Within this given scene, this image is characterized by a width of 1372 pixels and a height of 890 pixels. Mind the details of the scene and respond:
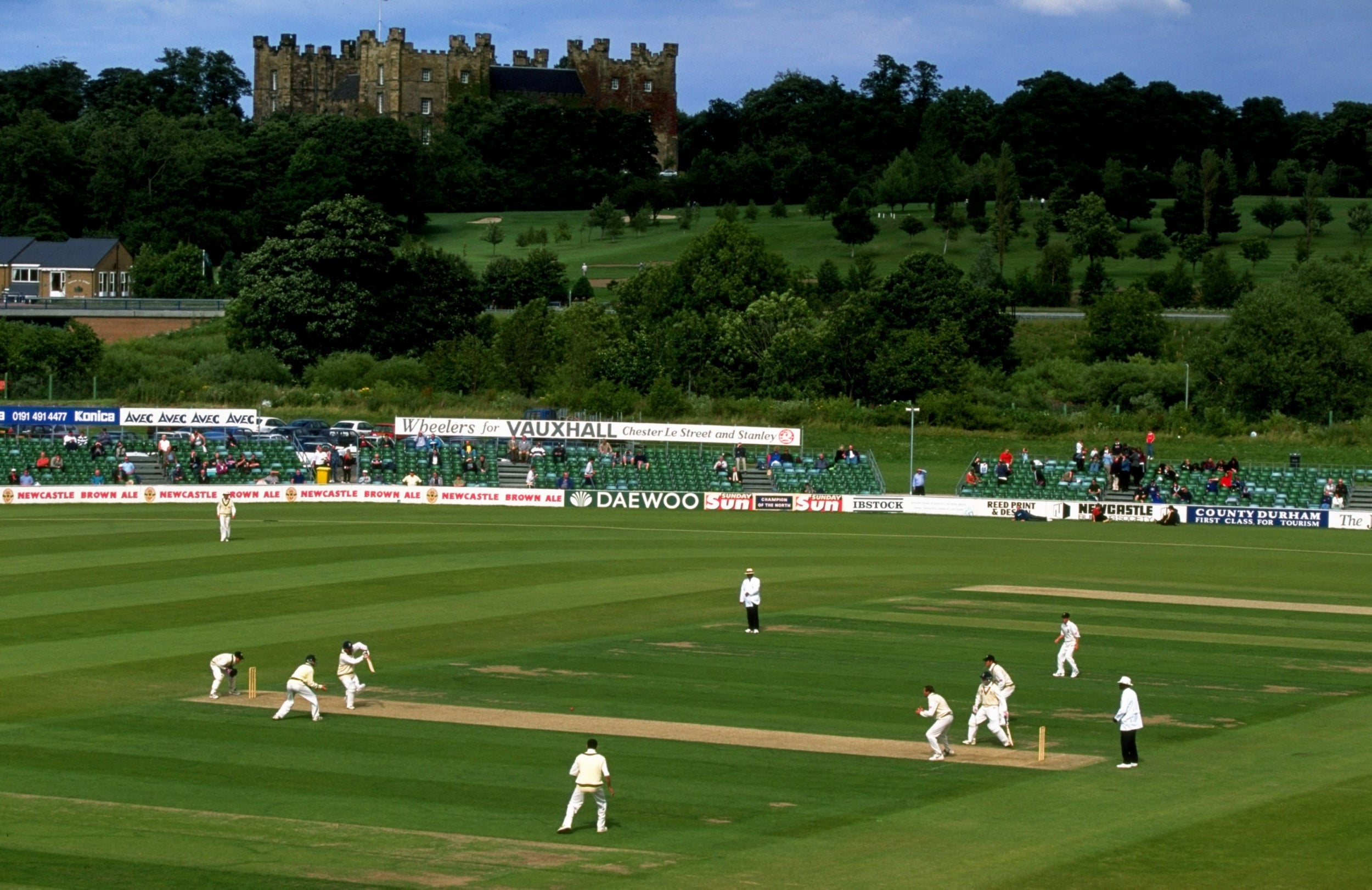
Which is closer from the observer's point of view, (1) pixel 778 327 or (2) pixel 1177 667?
(2) pixel 1177 667

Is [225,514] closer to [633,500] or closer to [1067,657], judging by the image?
[633,500]

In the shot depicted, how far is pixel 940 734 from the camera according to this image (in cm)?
2352

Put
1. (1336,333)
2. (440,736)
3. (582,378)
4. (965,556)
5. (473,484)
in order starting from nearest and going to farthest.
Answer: (440,736), (965,556), (473,484), (1336,333), (582,378)

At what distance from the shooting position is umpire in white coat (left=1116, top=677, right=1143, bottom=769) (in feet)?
75.6

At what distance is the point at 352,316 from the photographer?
329ft

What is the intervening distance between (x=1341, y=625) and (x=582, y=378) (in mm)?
60122

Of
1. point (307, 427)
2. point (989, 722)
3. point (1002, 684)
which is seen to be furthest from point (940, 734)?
point (307, 427)

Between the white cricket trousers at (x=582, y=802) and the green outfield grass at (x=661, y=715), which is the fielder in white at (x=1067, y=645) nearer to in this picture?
the green outfield grass at (x=661, y=715)

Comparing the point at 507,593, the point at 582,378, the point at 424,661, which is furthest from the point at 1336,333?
the point at 424,661

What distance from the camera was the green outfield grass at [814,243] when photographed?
147000 millimetres

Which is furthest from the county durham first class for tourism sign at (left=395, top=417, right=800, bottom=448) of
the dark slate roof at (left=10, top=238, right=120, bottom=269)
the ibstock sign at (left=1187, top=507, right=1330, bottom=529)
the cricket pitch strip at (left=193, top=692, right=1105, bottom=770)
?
the dark slate roof at (left=10, top=238, right=120, bottom=269)

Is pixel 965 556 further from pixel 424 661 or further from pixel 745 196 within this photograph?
pixel 745 196

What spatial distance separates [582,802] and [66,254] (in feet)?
407

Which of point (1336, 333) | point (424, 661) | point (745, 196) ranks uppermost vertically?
point (745, 196)
